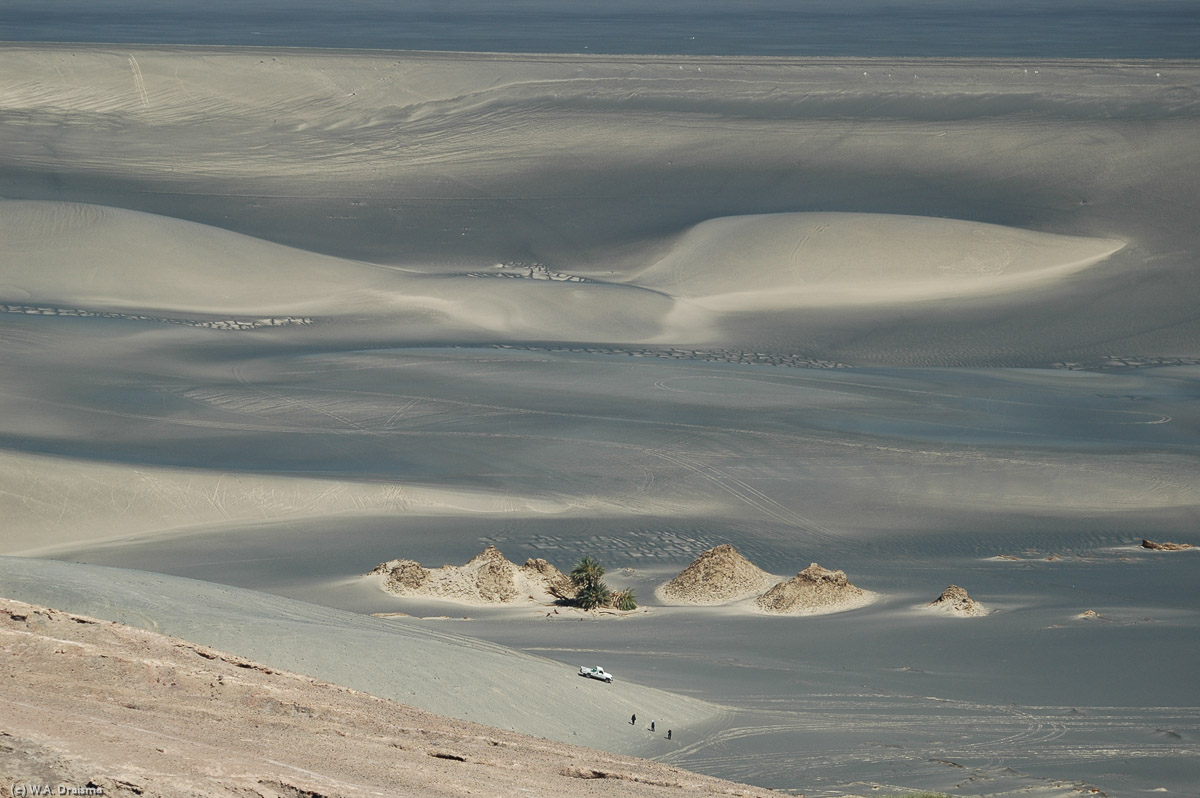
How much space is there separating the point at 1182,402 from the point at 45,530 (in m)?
17.3

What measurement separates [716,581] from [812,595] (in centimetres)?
110

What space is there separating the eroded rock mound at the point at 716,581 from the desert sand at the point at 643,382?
0.55 meters

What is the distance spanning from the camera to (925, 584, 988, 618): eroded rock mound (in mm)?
13648

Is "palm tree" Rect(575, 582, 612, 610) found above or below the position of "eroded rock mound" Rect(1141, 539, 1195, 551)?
below

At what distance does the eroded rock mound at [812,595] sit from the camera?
14.1 metres

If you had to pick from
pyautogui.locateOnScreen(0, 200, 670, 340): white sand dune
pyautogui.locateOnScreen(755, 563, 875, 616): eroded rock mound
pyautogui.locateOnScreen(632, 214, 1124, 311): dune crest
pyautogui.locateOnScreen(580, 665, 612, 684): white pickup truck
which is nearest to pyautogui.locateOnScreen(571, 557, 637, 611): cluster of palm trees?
pyautogui.locateOnScreen(755, 563, 875, 616): eroded rock mound

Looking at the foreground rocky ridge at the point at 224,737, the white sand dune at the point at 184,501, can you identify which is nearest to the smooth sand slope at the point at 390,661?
the foreground rocky ridge at the point at 224,737

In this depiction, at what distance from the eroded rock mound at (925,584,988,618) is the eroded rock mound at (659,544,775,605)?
1.98 meters

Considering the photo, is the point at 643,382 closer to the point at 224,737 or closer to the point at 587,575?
the point at 587,575

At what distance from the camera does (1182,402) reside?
22.2m

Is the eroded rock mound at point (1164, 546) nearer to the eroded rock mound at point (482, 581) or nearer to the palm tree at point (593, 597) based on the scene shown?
the palm tree at point (593, 597)

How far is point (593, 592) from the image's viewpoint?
46.5 ft

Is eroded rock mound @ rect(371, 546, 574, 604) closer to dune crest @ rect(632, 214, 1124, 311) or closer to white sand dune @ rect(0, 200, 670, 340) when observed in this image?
white sand dune @ rect(0, 200, 670, 340)

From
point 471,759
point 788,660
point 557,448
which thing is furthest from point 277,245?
point 471,759
